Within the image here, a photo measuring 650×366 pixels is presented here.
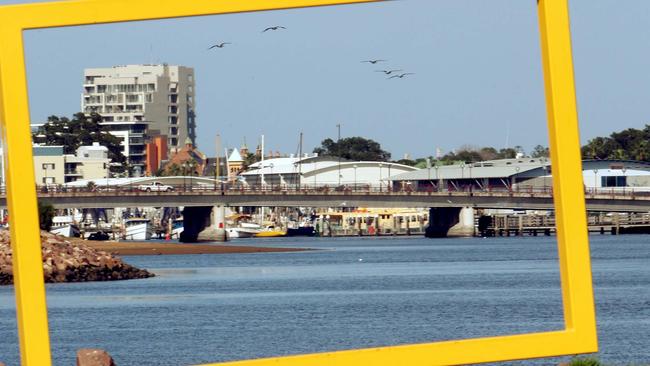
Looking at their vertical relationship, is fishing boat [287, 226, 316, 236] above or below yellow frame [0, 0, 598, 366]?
below

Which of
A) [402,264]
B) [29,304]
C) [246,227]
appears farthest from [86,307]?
[246,227]

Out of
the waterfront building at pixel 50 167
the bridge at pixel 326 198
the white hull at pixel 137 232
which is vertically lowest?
the white hull at pixel 137 232

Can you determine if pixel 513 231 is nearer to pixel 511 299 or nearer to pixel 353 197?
pixel 353 197

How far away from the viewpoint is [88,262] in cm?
7394

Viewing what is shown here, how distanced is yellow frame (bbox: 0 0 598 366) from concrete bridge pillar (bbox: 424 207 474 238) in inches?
5192

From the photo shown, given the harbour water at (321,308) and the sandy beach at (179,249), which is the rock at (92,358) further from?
the sandy beach at (179,249)

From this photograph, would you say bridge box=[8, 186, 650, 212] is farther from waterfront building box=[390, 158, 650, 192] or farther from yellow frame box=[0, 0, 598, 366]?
yellow frame box=[0, 0, 598, 366]

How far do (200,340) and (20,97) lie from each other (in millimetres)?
30965

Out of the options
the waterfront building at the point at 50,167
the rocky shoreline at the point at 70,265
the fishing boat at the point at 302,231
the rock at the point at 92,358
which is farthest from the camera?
the fishing boat at the point at 302,231

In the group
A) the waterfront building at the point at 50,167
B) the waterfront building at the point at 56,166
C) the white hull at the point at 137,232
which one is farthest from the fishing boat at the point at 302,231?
the waterfront building at the point at 50,167

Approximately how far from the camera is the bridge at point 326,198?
415 feet

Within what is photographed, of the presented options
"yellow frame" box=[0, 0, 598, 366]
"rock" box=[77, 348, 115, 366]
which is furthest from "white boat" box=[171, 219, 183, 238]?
"yellow frame" box=[0, 0, 598, 366]

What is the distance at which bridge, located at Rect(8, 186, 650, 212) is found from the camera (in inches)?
4978

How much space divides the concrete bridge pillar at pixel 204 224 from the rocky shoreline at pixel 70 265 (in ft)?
196
